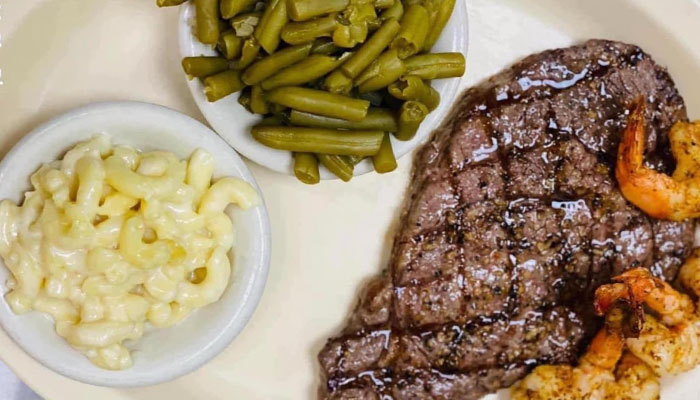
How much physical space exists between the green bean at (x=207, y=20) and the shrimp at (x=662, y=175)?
1696 millimetres

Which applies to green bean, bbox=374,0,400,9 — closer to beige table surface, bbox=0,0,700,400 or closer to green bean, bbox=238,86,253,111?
green bean, bbox=238,86,253,111

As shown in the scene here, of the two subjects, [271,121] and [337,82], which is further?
[271,121]

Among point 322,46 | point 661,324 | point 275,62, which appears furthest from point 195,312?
point 661,324

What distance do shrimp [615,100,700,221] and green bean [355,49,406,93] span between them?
104 cm

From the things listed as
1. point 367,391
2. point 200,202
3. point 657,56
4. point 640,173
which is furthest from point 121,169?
point 657,56

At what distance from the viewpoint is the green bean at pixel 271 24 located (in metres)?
2.95

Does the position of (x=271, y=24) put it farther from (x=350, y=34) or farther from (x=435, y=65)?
(x=435, y=65)

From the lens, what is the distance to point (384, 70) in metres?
3.00

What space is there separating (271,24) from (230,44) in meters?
0.19

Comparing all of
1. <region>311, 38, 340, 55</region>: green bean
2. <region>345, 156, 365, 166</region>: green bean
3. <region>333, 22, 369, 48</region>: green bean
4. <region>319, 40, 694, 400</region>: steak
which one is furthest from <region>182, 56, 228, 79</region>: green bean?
<region>319, 40, 694, 400</region>: steak

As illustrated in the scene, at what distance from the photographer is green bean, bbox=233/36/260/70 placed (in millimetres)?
3021

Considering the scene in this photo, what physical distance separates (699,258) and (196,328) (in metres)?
2.14

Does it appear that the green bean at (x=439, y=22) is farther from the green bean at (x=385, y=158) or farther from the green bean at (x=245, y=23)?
the green bean at (x=245, y=23)

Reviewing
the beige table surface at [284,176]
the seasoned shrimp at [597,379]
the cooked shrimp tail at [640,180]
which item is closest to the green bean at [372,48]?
the beige table surface at [284,176]
